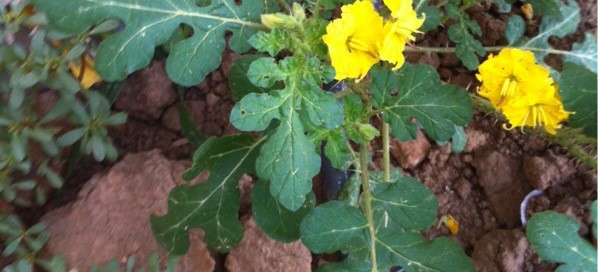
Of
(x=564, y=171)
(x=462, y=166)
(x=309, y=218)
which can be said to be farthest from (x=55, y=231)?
(x=564, y=171)

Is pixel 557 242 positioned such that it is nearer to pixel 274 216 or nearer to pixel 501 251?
pixel 501 251

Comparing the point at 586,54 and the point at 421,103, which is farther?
the point at 586,54

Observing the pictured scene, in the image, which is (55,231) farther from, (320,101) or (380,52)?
(380,52)

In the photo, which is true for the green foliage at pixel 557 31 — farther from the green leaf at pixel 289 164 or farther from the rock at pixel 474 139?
the green leaf at pixel 289 164

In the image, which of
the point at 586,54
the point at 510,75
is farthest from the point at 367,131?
the point at 586,54

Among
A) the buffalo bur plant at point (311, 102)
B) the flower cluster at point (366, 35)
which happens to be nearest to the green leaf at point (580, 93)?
the buffalo bur plant at point (311, 102)

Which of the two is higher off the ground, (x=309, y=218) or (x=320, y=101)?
(x=320, y=101)
